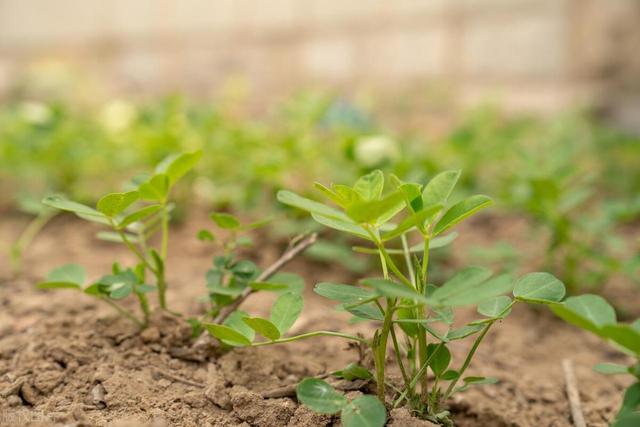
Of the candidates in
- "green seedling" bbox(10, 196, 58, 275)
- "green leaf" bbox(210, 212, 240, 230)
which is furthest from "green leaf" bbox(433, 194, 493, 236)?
"green seedling" bbox(10, 196, 58, 275)

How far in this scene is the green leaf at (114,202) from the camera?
0.89m

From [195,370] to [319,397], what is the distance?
11.0 inches

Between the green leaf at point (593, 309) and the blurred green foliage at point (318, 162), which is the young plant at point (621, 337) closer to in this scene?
the green leaf at point (593, 309)

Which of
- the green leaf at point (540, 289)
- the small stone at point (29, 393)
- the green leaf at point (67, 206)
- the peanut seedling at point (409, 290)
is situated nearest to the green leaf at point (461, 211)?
the peanut seedling at point (409, 290)

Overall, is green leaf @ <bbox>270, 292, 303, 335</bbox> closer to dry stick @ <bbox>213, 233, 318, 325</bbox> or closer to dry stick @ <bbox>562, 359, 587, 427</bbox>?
dry stick @ <bbox>213, 233, 318, 325</bbox>

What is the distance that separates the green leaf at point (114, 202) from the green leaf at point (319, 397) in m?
0.34

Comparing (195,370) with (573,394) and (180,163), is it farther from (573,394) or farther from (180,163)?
(573,394)

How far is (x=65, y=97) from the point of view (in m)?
5.42

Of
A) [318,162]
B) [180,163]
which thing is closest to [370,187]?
[180,163]

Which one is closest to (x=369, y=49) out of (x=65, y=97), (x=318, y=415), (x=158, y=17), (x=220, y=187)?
(x=158, y=17)

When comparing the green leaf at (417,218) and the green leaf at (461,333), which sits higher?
the green leaf at (417,218)

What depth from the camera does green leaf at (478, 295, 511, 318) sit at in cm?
85

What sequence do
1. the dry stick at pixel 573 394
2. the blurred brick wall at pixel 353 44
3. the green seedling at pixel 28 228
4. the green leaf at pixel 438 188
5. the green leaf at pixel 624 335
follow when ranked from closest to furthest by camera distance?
the green leaf at pixel 624 335, the green leaf at pixel 438 188, the dry stick at pixel 573 394, the green seedling at pixel 28 228, the blurred brick wall at pixel 353 44

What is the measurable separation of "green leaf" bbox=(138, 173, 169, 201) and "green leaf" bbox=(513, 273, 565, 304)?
494 mm
